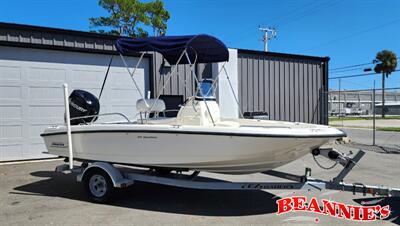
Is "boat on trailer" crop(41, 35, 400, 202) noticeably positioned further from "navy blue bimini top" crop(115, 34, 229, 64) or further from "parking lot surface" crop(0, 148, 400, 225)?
"parking lot surface" crop(0, 148, 400, 225)

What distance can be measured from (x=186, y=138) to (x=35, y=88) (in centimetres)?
601

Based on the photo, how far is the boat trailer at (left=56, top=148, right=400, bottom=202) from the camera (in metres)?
4.43

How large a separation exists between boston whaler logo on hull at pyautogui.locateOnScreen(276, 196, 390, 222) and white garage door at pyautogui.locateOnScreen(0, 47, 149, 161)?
21.5 feet

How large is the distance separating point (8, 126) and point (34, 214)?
4.87 meters

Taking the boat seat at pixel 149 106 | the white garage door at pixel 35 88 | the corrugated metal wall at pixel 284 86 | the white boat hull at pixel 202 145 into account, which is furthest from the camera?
the corrugated metal wall at pixel 284 86

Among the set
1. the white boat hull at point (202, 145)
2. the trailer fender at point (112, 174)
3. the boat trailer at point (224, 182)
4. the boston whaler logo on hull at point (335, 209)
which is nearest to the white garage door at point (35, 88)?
the boat trailer at point (224, 182)

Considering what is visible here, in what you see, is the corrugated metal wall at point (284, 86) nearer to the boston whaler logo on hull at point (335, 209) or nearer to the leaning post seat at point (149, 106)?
the leaning post seat at point (149, 106)

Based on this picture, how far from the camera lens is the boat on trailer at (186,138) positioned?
4426 millimetres

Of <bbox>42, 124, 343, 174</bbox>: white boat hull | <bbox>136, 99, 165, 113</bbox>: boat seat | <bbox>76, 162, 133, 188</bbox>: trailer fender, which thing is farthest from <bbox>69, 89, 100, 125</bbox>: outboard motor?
<bbox>76, 162, 133, 188</bbox>: trailer fender

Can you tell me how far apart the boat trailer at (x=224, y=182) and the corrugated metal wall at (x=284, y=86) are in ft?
24.2

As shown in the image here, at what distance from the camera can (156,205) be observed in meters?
5.09

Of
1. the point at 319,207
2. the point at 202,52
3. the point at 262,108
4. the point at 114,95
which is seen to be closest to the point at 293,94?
the point at 262,108

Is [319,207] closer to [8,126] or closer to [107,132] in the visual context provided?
[107,132]

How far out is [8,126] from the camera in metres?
8.70
